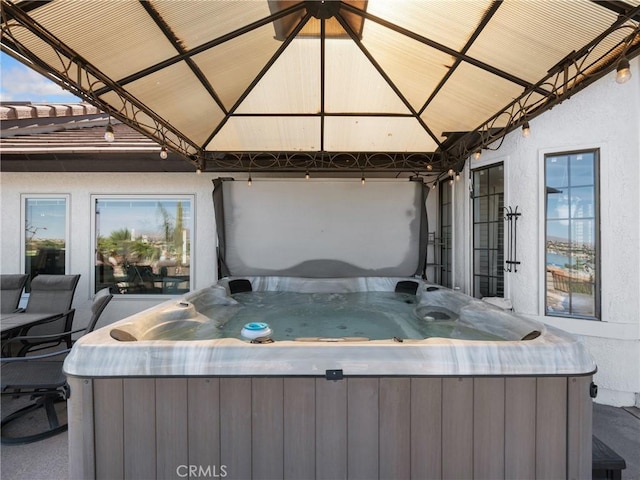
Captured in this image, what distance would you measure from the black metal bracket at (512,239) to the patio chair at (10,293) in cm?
568

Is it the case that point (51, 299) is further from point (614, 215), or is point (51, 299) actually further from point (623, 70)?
point (614, 215)

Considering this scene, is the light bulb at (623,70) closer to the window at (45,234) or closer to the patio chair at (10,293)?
the patio chair at (10,293)

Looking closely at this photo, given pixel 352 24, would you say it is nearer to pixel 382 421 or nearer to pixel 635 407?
pixel 382 421

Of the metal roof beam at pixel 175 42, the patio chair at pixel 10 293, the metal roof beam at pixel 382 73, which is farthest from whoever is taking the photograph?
the patio chair at pixel 10 293

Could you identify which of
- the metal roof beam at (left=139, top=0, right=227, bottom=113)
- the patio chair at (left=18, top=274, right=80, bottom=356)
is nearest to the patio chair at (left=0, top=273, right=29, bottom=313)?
the patio chair at (left=18, top=274, right=80, bottom=356)

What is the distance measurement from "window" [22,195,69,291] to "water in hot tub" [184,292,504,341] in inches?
111

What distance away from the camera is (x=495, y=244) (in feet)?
10.9

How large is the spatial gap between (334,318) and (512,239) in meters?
2.07

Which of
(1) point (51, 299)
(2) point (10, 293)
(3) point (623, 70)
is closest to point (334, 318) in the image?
(3) point (623, 70)

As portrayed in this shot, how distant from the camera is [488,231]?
3439 millimetres

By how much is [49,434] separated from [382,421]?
2372 mm

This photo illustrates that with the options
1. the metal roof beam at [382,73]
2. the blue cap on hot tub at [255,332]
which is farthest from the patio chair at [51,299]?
the metal roof beam at [382,73]

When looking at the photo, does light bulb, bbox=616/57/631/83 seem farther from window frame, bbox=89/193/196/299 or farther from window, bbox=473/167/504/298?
window frame, bbox=89/193/196/299

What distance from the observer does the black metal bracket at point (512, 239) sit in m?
2.94
